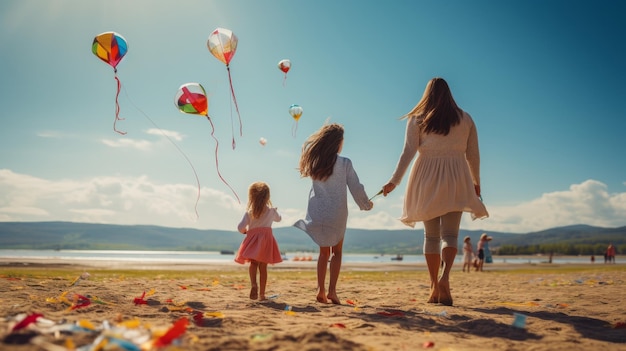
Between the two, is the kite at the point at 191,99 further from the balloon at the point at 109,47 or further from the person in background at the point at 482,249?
the person in background at the point at 482,249

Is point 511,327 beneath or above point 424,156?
beneath

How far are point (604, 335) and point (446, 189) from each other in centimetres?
249

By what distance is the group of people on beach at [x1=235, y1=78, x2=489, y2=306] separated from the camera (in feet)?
20.6

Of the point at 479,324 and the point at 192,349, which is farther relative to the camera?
the point at 479,324

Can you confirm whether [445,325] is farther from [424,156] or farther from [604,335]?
[424,156]

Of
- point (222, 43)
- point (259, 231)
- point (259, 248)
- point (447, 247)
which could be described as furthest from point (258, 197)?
point (222, 43)

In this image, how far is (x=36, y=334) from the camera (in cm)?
296

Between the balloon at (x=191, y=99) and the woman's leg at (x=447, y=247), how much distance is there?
7.09m

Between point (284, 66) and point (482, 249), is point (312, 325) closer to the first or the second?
point (284, 66)

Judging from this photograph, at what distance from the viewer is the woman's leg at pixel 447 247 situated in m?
6.09

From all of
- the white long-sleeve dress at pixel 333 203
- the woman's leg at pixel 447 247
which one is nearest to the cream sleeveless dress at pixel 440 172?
the woman's leg at pixel 447 247

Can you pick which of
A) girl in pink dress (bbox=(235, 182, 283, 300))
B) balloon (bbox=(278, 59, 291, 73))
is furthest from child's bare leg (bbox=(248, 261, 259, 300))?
balloon (bbox=(278, 59, 291, 73))

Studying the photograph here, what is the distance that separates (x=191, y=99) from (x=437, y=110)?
22.1 ft

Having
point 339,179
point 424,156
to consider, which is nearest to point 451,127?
point 424,156
